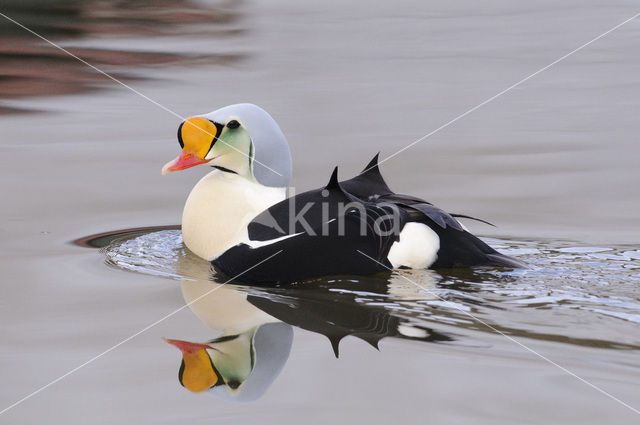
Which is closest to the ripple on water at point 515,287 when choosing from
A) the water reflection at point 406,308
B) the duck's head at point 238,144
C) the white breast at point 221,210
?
the water reflection at point 406,308

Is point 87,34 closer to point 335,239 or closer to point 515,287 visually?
point 335,239

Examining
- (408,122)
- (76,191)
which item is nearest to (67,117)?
(76,191)

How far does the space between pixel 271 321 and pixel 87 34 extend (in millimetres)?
6993

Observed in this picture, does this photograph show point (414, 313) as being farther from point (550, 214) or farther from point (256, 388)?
point (550, 214)

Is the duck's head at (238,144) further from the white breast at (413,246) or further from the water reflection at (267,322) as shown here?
the white breast at (413,246)

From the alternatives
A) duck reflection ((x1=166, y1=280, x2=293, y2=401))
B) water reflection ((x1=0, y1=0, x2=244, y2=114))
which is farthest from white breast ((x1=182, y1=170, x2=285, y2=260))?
water reflection ((x1=0, y1=0, x2=244, y2=114))

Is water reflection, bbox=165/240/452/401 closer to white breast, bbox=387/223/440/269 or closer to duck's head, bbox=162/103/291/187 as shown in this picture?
white breast, bbox=387/223/440/269

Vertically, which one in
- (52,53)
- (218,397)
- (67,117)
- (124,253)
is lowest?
(218,397)

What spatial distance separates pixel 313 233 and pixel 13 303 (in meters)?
1.14

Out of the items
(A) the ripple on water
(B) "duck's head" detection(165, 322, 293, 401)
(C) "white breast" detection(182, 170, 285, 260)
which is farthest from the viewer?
(C) "white breast" detection(182, 170, 285, 260)

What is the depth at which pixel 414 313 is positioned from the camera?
11.5ft

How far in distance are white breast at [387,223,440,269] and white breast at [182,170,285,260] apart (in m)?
0.57

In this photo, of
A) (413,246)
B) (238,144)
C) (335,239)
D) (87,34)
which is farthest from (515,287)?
(87,34)

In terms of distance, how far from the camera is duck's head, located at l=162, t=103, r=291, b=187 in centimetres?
411
